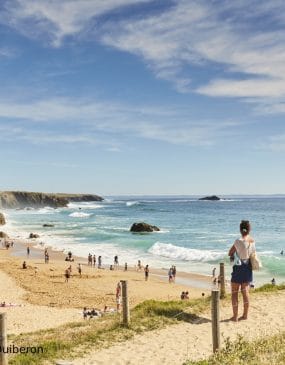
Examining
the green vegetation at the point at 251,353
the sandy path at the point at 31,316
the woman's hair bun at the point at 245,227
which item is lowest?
the sandy path at the point at 31,316

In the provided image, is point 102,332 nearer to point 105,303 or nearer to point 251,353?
point 251,353

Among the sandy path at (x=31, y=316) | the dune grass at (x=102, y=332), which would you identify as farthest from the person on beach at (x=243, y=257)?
the sandy path at (x=31, y=316)

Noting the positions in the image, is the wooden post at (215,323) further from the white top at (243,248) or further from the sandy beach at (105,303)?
the white top at (243,248)

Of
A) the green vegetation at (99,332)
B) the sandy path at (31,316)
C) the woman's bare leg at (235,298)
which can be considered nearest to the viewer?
the green vegetation at (99,332)

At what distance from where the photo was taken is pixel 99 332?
11.9 m

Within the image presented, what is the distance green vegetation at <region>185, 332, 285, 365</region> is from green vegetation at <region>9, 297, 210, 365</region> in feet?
9.30

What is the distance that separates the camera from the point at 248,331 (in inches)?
451

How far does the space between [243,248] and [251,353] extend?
8.16 feet

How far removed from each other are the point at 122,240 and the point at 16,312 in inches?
1471

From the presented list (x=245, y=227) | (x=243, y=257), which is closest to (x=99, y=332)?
(x=243, y=257)

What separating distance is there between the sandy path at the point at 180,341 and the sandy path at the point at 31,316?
29.3ft

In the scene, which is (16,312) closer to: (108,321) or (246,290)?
(108,321)

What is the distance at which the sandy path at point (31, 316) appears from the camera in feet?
65.9

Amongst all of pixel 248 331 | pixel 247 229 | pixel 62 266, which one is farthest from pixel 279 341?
pixel 62 266
